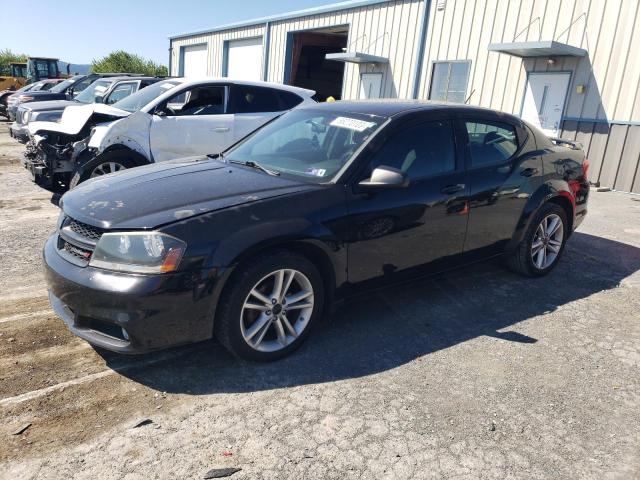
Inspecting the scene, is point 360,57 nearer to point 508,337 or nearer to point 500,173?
point 500,173

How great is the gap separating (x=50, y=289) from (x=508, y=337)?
10.4 ft

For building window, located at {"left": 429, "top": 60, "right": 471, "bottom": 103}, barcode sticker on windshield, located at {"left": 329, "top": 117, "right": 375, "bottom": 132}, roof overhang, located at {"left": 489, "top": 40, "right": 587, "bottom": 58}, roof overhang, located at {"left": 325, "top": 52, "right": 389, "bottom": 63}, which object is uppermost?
roof overhang, located at {"left": 489, "top": 40, "right": 587, "bottom": 58}

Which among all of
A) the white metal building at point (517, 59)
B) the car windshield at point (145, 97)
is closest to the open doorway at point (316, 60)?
the white metal building at point (517, 59)

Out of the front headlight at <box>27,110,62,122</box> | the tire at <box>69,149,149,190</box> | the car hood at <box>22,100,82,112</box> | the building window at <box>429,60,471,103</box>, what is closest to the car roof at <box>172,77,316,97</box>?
the tire at <box>69,149,149,190</box>

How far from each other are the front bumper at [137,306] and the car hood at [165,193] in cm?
32

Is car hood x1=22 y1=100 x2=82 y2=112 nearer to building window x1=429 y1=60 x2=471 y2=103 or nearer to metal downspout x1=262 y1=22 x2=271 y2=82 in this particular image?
building window x1=429 y1=60 x2=471 y2=103

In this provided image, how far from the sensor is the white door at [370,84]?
1594 centimetres

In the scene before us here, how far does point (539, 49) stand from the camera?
10570 millimetres

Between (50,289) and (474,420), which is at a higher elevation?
(50,289)

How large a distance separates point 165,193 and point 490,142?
278 cm

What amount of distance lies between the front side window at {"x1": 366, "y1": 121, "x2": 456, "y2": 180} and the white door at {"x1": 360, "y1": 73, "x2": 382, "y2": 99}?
12274 millimetres

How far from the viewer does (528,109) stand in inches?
468

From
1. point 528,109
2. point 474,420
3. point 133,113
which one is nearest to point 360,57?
point 528,109

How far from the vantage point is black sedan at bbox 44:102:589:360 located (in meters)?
2.84
